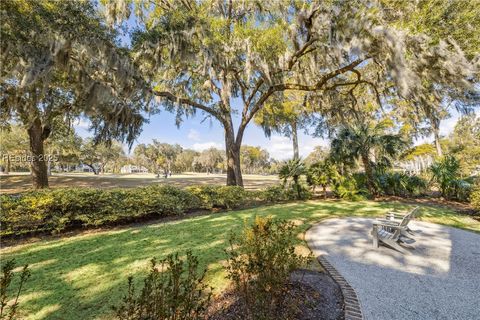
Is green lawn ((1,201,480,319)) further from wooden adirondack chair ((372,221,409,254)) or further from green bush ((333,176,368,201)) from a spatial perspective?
green bush ((333,176,368,201))

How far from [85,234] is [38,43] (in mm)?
5498

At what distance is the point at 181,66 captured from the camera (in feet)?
35.4

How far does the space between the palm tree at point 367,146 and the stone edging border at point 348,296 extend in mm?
8665

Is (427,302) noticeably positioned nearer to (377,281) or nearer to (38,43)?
(377,281)

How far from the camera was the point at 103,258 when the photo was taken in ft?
13.8

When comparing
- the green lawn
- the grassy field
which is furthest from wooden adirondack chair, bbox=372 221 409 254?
the grassy field

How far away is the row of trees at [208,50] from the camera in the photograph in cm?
676

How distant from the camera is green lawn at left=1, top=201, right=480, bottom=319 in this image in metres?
2.89

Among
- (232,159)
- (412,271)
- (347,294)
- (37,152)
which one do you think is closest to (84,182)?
(37,152)

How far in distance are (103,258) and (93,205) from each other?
9.38ft

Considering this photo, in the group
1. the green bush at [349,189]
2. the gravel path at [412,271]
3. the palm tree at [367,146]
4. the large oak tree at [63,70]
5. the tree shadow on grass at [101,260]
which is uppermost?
the large oak tree at [63,70]

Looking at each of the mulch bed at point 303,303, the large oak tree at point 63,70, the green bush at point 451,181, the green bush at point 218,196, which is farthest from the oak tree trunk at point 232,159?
the green bush at point 451,181

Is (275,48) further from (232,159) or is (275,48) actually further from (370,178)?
(370,178)

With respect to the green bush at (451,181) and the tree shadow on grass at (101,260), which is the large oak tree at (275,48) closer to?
the green bush at (451,181)
